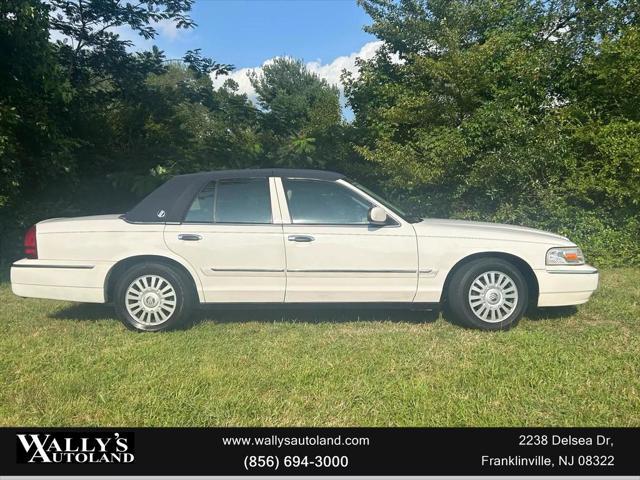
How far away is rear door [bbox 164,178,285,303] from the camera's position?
4.35 metres

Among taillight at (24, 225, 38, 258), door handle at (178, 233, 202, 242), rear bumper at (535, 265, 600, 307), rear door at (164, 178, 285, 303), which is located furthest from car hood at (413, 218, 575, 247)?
taillight at (24, 225, 38, 258)

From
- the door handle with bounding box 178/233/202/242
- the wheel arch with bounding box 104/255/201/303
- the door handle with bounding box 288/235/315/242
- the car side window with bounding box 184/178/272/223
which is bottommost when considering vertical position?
the wheel arch with bounding box 104/255/201/303

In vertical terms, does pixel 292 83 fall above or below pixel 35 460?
above

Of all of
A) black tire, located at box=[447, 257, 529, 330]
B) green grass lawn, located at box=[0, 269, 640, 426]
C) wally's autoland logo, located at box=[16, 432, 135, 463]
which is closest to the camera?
wally's autoland logo, located at box=[16, 432, 135, 463]

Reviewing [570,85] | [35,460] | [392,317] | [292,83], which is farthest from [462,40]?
[292,83]

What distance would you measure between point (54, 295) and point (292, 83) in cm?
2549

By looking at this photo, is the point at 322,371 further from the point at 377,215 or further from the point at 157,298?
the point at 157,298

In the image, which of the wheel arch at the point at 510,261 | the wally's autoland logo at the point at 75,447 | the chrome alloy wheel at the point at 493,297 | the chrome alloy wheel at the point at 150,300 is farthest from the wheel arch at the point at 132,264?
the chrome alloy wheel at the point at 493,297

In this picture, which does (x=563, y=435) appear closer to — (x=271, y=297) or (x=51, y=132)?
(x=271, y=297)

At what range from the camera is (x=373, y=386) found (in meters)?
3.20

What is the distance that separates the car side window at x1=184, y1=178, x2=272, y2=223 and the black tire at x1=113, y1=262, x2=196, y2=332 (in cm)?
55

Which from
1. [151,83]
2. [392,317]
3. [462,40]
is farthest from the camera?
[151,83]

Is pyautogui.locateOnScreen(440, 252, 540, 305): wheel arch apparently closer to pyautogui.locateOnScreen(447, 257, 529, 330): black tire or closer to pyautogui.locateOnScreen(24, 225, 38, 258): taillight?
pyautogui.locateOnScreen(447, 257, 529, 330): black tire

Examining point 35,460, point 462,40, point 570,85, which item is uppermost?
point 462,40
